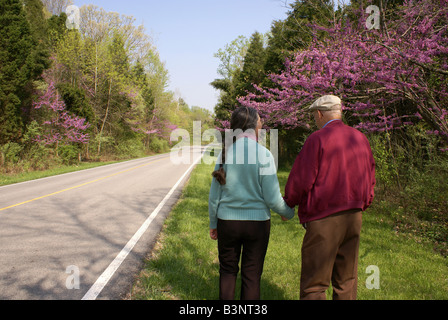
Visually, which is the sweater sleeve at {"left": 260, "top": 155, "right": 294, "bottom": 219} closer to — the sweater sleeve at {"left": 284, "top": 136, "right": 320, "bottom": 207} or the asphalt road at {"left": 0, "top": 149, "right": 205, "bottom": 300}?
the sweater sleeve at {"left": 284, "top": 136, "right": 320, "bottom": 207}

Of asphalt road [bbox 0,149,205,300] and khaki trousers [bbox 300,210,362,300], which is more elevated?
khaki trousers [bbox 300,210,362,300]

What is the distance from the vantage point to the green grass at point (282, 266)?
359 centimetres

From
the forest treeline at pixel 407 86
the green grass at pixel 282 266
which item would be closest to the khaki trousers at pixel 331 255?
the green grass at pixel 282 266

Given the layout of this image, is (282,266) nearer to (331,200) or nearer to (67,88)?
(331,200)

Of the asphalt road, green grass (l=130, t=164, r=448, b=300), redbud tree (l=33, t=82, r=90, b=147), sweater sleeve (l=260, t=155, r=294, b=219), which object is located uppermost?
redbud tree (l=33, t=82, r=90, b=147)

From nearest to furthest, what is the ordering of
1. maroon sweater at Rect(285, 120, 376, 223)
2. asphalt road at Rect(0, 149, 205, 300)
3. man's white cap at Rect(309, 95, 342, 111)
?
maroon sweater at Rect(285, 120, 376, 223), man's white cap at Rect(309, 95, 342, 111), asphalt road at Rect(0, 149, 205, 300)

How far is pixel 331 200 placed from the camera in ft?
7.73

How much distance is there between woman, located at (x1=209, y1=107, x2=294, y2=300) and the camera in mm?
2572

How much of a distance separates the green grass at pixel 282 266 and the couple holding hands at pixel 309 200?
3.72ft

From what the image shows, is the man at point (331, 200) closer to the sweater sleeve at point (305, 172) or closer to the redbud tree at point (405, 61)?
the sweater sleeve at point (305, 172)

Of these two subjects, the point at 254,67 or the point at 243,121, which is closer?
the point at 243,121

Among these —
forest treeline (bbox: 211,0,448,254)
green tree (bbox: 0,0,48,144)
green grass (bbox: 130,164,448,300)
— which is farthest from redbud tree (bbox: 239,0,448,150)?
green tree (bbox: 0,0,48,144)

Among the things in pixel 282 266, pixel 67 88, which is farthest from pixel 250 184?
pixel 67 88

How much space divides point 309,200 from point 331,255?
1.48 ft
